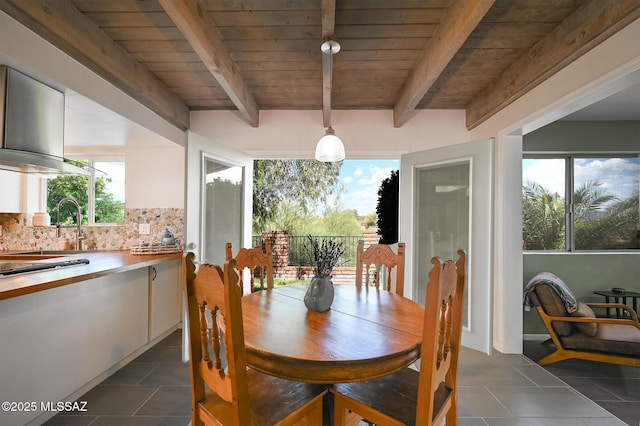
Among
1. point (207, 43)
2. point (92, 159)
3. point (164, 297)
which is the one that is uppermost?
point (207, 43)

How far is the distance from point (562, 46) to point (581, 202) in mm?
2167

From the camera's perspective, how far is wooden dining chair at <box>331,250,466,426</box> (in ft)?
3.35

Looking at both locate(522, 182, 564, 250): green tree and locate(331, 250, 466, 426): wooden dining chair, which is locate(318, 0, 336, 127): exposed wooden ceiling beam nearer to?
locate(331, 250, 466, 426): wooden dining chair

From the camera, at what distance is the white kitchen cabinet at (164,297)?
2.76 metres

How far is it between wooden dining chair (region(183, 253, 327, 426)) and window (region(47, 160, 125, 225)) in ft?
10.5

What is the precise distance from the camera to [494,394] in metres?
2.13

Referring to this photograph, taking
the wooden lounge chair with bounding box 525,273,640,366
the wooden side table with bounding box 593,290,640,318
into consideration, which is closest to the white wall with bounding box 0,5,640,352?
the wooden lounge chair with bounding box 525,273,640,366

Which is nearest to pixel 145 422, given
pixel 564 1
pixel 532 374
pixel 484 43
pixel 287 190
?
pixel 532 374

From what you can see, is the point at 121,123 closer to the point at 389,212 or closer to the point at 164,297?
the point at 164,297


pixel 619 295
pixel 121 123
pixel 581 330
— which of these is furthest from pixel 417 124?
pixel 121 123

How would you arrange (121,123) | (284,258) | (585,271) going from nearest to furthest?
(121,123) < (585,271) < (284,258)

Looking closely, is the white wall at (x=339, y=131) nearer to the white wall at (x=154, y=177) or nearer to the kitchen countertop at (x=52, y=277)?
the white wall at (x=154, y=177)

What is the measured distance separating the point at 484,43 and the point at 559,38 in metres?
0.45

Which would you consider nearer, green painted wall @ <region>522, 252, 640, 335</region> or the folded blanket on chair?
the folded blanket on chair
